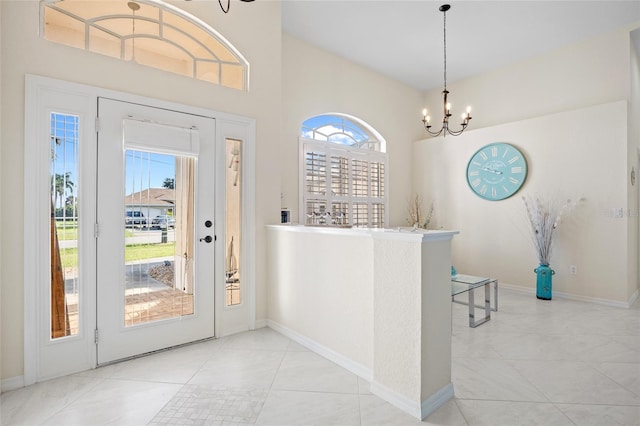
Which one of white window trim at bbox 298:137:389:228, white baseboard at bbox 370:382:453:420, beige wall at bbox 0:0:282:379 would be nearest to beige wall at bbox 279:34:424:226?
white window trim at bbox 298:137:389:228

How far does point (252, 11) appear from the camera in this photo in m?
3.18

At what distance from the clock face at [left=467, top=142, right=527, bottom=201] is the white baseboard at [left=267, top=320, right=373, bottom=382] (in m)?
3.67

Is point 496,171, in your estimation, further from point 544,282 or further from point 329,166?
point 329,166

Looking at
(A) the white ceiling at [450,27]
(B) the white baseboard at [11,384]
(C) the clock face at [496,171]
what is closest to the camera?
(B) the white baseboard at [11,384]

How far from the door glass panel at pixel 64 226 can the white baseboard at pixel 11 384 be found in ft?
0.96

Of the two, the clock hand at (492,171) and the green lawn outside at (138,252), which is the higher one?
the clock hand at (492,171)

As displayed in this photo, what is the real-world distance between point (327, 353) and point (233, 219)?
1.48 m

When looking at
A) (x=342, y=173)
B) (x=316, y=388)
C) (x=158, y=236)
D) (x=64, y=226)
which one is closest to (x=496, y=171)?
(x=342, y=173)

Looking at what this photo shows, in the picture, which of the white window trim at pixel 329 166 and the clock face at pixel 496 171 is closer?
the white window trim at pixel 329 166

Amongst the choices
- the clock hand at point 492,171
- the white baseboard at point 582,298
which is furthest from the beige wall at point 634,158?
the clock hand at point 492,171

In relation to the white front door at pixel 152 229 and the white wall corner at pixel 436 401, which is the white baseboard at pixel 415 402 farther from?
the white front door at pixel 152 229

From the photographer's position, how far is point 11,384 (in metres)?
2.06

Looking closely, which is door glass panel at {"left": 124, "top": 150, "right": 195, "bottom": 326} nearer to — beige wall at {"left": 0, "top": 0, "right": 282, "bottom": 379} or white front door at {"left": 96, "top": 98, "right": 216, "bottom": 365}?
white front door at {"left": 96, "top": 98, "right": 216, "bottom": 365}

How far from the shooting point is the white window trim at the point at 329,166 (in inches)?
167
